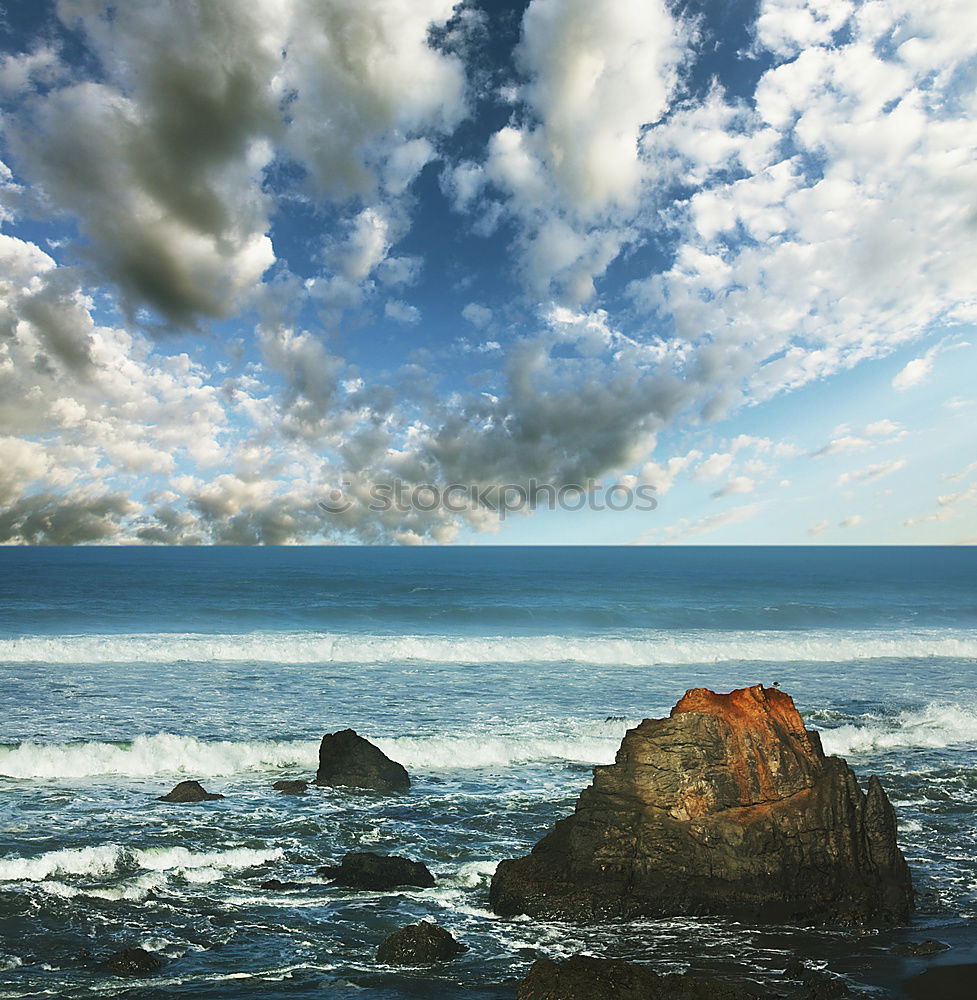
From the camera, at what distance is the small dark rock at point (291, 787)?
1847 centimetres

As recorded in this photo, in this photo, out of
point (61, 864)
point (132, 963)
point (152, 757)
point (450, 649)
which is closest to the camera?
point (132, 963)

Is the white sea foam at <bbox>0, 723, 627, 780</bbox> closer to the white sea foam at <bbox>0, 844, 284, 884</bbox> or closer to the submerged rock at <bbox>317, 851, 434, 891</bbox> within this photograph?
the white sea foam at <bbox>0, 844, 284, 884</bbox>

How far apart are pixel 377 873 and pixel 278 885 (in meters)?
1.82

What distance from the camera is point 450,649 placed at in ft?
146

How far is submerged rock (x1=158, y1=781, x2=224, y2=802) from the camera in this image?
17750 mm

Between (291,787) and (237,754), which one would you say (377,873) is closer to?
(291,787)

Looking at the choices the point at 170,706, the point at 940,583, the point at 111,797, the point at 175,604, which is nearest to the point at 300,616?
the point at 175,604

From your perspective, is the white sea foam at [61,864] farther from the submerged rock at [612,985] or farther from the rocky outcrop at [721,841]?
the submerged rock at [612,985]

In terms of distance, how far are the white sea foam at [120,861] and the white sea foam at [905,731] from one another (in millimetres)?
18099

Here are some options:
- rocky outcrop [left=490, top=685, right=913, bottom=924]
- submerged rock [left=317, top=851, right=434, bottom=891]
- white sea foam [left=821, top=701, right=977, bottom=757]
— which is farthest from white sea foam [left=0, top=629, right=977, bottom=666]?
rocky outcrop [left=490, top=685, right=913, bottom=924]

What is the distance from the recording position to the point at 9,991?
938cm

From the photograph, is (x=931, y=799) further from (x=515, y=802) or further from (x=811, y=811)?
(x=515, y=802)

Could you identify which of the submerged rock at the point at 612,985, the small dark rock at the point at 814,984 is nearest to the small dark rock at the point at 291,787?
the submerged rock at the point at 612,985

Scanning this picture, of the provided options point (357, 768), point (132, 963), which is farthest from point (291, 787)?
point (132, 963)
